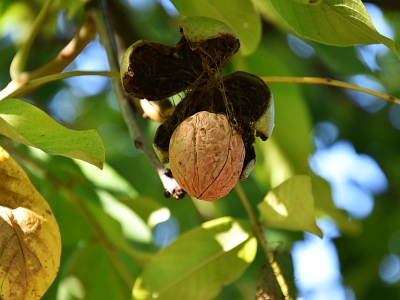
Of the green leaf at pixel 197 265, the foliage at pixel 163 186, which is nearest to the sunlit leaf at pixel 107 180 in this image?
the foliage at pixel 163 186

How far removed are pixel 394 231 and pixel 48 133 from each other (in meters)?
2.21

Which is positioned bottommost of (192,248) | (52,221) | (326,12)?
(192,248)

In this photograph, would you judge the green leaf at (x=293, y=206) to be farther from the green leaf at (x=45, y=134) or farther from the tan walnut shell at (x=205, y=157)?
the green leaf at (x=45, y=134)

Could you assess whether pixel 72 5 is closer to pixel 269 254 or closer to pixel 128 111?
pixel 128 111

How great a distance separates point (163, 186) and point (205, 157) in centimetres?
17

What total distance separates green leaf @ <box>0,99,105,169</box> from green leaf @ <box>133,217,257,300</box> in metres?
0.50

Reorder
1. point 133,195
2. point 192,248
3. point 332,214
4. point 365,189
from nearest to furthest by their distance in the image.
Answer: point 192,248
point 133,195
point 332,214
point 365,189

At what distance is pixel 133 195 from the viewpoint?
1676mm

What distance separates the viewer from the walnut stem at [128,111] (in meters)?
1.07

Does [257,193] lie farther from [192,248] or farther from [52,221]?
[52,221]

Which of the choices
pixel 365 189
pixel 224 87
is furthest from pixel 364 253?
pixel 224 87

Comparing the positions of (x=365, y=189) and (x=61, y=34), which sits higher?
(x=61, y=34)

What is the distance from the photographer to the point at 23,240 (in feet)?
3.55

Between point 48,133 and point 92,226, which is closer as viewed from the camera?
point 48,133
